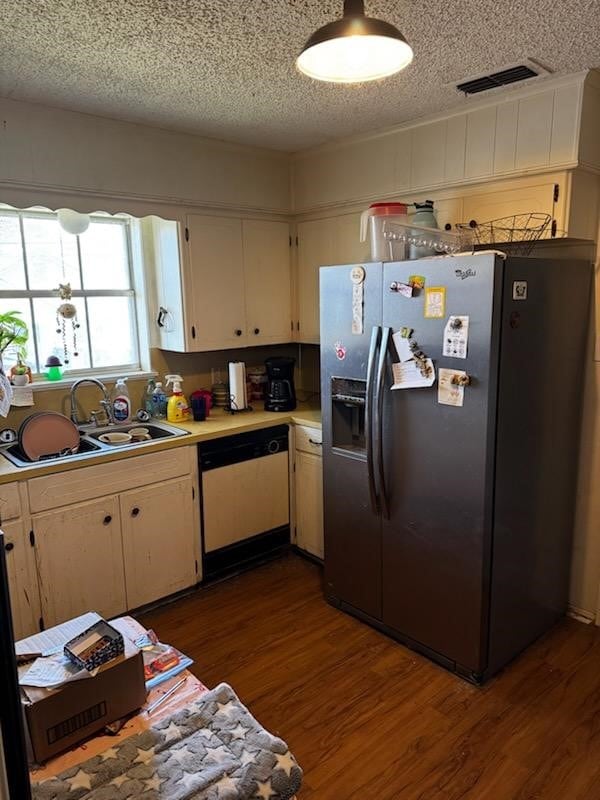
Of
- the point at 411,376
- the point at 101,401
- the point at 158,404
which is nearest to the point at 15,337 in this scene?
the point at 101,401

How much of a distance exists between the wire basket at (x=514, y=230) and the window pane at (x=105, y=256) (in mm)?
1883

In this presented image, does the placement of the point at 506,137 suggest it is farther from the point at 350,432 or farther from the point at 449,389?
the point at 350,432

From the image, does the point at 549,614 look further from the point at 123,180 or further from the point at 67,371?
the point at 123,180

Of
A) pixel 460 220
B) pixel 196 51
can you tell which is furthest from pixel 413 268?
pixel 196 51

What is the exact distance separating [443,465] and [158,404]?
1758 millimetres

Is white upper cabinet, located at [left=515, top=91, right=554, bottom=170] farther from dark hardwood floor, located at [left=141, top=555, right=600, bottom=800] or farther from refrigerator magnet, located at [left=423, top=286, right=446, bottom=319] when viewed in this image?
dark hardwood floor, located at [left=141, top=555, right=600, bottom=800]

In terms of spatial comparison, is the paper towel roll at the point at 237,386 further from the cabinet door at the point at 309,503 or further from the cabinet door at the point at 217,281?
the cabinet door at the point at 309,503

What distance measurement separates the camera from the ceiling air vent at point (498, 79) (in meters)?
2.22

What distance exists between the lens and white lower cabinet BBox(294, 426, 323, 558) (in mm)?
3207

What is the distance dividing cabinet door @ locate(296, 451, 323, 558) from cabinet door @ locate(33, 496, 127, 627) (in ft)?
3.59

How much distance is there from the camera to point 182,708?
55.3 inches

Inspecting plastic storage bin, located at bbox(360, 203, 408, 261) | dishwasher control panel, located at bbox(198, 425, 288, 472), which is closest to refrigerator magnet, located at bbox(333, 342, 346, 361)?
plastic storage bin, located at bbox(360, 203, 408, 261)

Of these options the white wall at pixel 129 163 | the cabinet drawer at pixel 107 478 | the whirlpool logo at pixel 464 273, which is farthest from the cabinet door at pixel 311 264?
the whirlpool logo at pixel 464 273

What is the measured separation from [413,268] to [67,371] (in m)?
1.97
